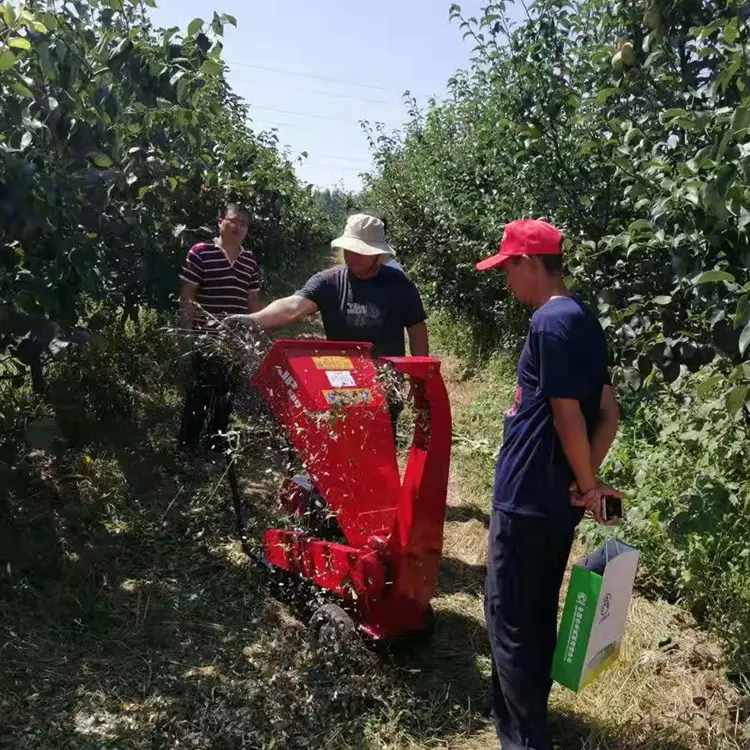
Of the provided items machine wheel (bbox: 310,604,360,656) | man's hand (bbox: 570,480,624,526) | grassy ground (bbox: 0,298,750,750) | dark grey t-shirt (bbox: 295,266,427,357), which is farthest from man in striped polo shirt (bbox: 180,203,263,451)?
man's hand (bbox: 570,480,624,526)

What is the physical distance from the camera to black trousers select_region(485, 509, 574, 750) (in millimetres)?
2357

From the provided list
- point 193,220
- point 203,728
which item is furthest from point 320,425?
point 193,220

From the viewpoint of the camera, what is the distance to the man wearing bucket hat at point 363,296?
3.49m

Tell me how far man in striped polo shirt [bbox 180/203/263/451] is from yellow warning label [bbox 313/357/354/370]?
4.88ft

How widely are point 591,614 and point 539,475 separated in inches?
17.3

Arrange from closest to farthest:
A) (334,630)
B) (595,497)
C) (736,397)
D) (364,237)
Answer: (736,397), (595,497), (334,630), (364,237)

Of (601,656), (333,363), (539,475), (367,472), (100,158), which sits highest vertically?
(100,158)

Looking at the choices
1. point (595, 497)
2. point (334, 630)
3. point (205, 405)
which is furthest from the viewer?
point (205, 405)

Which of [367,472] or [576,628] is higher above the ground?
[367,472]

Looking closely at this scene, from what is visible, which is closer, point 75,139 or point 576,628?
point 576,628

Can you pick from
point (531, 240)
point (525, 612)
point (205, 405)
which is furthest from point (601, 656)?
point (205, 405)

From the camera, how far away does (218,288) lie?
454cm

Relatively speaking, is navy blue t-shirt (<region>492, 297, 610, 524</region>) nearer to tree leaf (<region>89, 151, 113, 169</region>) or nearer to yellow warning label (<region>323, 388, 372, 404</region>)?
yellow warning label (<region>323, 388, 372, 404</region>)

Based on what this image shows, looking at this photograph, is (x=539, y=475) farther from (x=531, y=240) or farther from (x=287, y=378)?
(x=287, y=378)
